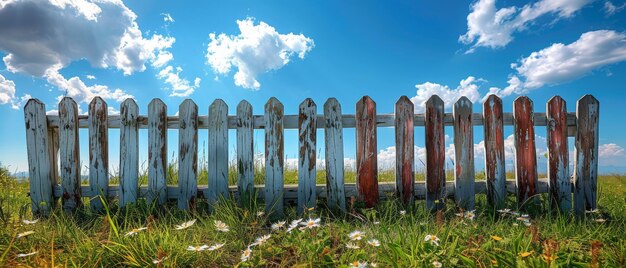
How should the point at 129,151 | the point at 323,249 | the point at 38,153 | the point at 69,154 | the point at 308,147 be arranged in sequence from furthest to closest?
the point at 38,153 → the point at 69,154 → the point at 129,151 → the point at 308,147 → the point at 323,249

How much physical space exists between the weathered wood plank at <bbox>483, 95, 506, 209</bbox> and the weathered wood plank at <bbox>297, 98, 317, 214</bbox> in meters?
2.06

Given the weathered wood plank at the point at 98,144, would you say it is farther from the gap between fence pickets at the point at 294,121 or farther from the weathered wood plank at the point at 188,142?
the weathered wood plank at the point at 188,142

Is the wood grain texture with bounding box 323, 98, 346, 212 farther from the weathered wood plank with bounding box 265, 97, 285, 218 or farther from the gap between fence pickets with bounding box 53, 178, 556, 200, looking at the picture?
the weathered wood plank with bounding box 265, 97, 285, 218

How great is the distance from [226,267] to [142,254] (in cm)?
54

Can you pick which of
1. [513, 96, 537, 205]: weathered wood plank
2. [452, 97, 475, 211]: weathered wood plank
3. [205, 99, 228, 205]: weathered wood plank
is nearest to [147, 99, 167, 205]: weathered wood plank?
[205, 99, 228, 205]: weathered wood plank

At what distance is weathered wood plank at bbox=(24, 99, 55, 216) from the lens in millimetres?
5023

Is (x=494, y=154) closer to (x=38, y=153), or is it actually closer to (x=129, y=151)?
(x=129, y=151)

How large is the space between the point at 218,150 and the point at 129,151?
1.08 metres

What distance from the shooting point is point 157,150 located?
187 inches

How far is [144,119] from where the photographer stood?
4820 millimetres

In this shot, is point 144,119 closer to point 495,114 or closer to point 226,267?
point 226,267

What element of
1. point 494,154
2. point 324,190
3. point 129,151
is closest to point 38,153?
point 129,151

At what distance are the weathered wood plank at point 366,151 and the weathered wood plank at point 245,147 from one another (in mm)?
1213

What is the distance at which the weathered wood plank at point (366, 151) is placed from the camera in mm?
4613
